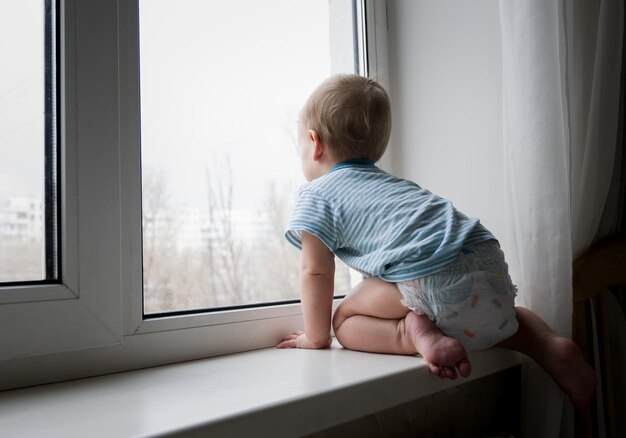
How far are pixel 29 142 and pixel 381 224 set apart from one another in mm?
569

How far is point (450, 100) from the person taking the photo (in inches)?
51.9

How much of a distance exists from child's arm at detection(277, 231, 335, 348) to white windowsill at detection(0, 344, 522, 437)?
0.23 ft

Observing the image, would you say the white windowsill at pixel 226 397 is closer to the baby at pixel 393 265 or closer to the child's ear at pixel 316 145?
the baby at pixel 393 265

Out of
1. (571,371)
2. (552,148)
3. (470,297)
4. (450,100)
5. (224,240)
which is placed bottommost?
(571,371)

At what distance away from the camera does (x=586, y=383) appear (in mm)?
918

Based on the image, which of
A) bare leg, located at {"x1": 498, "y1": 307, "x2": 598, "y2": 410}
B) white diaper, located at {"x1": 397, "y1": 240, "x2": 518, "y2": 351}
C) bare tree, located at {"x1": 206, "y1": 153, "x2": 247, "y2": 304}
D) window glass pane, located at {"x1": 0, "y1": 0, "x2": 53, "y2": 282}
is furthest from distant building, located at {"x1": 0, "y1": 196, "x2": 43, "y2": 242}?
bare leg, located at {"x1": 498, "y1": 307, "x2": 598, "y2": 410}

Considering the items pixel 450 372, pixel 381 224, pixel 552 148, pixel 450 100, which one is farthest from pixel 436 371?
pixel 450 100

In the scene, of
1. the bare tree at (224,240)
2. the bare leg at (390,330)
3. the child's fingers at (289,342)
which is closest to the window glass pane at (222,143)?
the bare tree at (224,240)

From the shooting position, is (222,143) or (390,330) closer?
(390,330)

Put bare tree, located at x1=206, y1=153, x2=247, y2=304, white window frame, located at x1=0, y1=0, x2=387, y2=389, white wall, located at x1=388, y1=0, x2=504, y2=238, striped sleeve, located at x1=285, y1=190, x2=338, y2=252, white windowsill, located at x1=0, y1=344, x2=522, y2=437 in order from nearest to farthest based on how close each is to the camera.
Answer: white windowsill, located at x1=0, y1=344, x2=522, y2=437 < white window frame, located at x1=0, y1=0, x2=387, y2=389 < striped sleeve, located at x1=285, y1=190, x2=338, y2=252 < bare tree, located at x1=206, y1=153, x2=247, y2=304 < white wall, located at x1=388, y1=0, x2=504, y2=238

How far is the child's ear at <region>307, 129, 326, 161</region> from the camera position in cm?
107

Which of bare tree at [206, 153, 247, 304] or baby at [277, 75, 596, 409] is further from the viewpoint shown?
bare tree at [206, 153, 247, 304]

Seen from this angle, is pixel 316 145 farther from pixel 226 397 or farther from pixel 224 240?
pixel 226 397

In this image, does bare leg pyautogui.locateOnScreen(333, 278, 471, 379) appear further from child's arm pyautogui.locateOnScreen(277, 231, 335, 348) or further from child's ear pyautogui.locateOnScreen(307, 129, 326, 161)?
child's ear pyautogui.locateOnScreen(307, 129, 326, 161)
